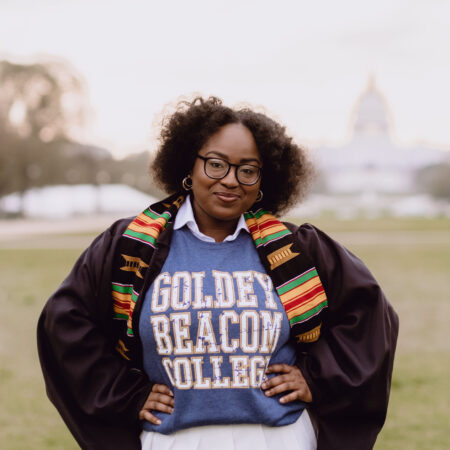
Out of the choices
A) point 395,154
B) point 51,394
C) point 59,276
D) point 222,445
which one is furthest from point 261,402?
point 395,154

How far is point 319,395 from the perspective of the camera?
6.97ft

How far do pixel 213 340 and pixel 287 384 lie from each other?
11.4 inches

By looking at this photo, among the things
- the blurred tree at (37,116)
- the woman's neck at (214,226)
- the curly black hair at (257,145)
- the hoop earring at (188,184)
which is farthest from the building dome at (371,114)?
the woman's neck at (214,226)

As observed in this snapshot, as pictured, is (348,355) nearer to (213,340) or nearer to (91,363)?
(213,340)

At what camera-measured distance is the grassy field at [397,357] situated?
425 centimetres

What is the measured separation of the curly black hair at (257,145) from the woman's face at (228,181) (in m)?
0.03

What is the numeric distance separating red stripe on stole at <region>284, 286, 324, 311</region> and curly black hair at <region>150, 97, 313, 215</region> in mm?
418

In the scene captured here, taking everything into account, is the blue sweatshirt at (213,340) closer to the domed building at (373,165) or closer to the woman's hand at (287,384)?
the woman's hand at (287,384)

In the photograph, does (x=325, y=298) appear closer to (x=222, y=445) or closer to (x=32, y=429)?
(x=222, y=445)

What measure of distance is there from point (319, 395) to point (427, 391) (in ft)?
10.7

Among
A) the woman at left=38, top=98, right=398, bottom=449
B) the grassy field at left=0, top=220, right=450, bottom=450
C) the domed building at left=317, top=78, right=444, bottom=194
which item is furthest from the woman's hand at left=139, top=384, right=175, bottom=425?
the domed building at left=317, top=78, right=444, bottom=194

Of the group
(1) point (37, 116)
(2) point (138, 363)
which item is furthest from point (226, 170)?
(1) point (37, 116)

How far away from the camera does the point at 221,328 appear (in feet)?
6.56

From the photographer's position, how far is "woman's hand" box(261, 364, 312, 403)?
6.76 ft
